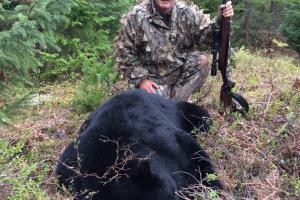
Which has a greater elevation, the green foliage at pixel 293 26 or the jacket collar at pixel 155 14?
the jacket collar at pixel 155 14

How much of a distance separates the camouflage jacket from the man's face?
6 centimetres

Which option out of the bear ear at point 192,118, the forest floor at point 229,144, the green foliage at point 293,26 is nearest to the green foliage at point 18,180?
the forest floor at point 229,144

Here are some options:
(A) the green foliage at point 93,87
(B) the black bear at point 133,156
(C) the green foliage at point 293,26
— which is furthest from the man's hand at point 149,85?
(C) the green foliage at point 293,26

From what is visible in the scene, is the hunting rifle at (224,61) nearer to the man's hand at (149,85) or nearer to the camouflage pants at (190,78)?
the camouflage pants at (190,78)

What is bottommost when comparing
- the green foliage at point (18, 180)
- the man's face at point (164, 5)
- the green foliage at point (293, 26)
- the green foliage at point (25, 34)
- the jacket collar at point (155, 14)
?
the green foliage at point (293, 26)

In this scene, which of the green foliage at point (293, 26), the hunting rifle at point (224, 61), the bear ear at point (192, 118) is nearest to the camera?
the bear ear at point (192, 118)

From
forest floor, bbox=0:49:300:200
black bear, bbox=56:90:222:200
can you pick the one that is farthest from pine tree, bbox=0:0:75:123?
black bear, bbox=56:90:222:200

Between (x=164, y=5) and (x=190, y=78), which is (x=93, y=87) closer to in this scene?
(x=190, y=78)

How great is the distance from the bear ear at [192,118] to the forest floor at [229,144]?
15cm

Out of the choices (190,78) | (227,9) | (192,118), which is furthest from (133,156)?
(190,78)

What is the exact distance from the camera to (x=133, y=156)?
418cm

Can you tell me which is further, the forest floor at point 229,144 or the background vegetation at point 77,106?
the forest floor at point 229,144

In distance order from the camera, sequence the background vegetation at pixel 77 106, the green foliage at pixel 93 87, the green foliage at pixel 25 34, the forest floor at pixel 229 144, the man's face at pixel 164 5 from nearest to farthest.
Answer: the green foliage at pixel 25 34 → the background vegetation at pixel 77 106 → the forest floor at pixel 229 144 → the man's face at pixel 164 5 → the green foliage at pixel 93 87

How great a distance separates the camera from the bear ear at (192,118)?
18.4 ft
